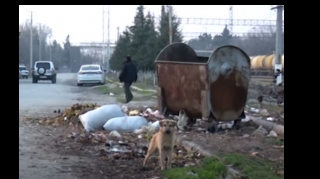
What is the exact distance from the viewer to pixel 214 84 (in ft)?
39.1

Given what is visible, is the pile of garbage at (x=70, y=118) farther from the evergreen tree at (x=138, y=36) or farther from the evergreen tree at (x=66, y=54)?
the evergreen tree at (x=66, y=54)

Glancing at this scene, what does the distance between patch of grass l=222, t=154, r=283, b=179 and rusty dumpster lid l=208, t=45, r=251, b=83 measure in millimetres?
3428

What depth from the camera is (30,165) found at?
8.53 m

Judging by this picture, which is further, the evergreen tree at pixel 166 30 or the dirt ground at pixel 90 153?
the evergreen tree at pixel 166 30

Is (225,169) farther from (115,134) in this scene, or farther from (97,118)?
(97,118)

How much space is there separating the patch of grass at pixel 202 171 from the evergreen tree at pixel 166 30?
32674mm

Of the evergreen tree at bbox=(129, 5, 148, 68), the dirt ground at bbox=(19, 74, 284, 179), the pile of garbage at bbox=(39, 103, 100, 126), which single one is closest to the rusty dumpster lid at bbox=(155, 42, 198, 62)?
the pile of garbage at bbox=(39, 103, 100, 126)

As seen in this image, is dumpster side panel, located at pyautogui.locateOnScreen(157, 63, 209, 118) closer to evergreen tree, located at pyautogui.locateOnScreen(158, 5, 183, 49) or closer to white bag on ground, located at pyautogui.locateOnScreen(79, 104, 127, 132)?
white bag on ground, located at pyautogui.locateOnScreen(79, 104, 127, 132)

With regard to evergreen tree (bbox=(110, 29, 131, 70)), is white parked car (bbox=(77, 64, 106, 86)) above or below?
below

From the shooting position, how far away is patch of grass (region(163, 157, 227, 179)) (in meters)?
7.33

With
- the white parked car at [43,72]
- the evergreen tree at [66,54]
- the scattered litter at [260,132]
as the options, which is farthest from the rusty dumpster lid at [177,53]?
the evergreen tree at [66,54]

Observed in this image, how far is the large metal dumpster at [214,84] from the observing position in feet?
38.9

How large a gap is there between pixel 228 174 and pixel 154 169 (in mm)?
1376
